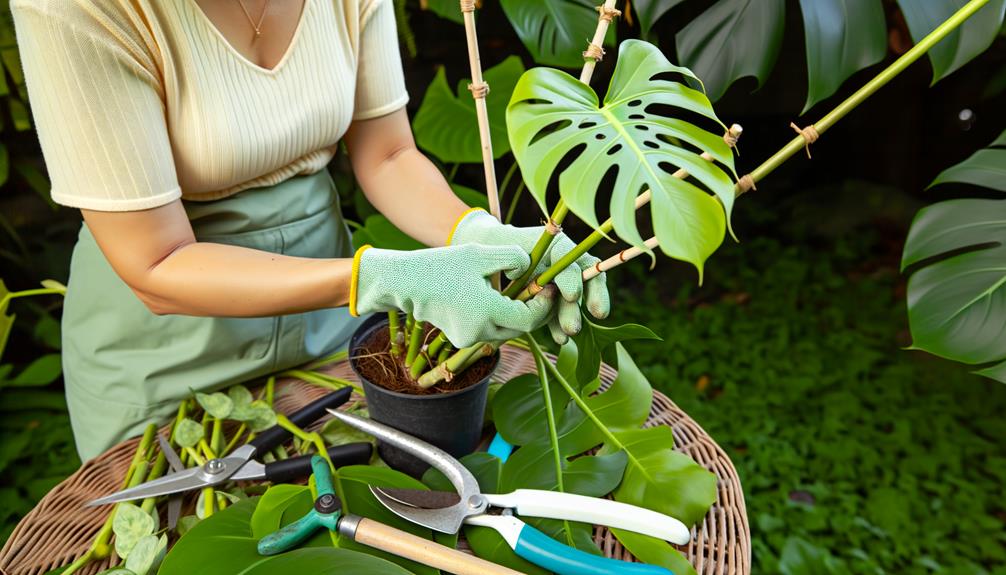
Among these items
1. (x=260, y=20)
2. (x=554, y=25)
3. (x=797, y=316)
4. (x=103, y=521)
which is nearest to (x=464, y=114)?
(x=554, y=25)

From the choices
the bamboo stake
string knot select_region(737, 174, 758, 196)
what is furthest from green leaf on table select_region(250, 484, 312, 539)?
string knot select_region(737, 174, 758, 196)

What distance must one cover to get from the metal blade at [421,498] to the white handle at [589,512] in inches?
1.4

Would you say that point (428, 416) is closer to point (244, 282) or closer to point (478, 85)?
point (244, 282)

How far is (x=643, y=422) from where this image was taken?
0.83m

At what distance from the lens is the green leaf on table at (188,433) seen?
0.79 meters

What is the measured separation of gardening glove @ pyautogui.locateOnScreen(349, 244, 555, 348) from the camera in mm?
664

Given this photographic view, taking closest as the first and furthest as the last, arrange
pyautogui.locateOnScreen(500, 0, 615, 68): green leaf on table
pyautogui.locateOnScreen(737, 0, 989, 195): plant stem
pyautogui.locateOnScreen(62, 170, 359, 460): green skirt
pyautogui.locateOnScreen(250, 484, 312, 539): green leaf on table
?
pyautogui.locateOnScreen(737, 0, 989, 195): plant stem
pyautogui.locateOnScreen(250, 484, 312, 539): green leaf on table
pyautogui.locateOnScreen(62, 170, 359, 460): green skirt
pyautogui.locateOnScreen(500, 0, 615, 68): green leaf on table

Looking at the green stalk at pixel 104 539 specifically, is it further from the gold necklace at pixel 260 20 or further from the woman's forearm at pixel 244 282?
the gold necklace at pixel 260 20

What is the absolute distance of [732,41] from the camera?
707 mm

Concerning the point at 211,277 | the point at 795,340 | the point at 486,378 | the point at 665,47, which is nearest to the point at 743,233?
the point at 795,340

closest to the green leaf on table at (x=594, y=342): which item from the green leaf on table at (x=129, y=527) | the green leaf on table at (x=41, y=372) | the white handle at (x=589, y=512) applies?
the white handle at (x=589, y=512)

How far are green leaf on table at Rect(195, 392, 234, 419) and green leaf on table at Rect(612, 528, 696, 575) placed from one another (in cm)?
45

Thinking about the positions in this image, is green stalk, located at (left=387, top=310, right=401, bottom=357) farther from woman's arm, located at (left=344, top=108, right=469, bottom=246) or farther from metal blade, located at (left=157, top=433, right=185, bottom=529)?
metal blade, located at (left=157, top=433, right=185, bottom=529)

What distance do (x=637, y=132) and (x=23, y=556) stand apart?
705 millimetres
